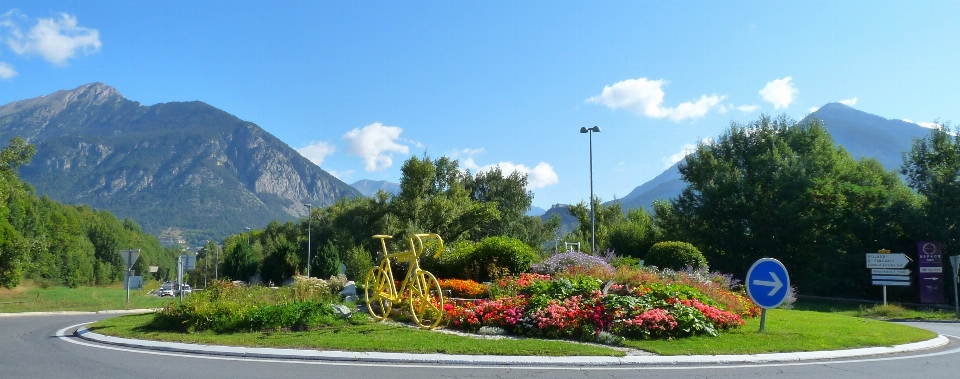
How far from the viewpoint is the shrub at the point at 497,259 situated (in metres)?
19.4

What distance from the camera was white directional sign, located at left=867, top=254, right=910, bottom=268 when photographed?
956 inches

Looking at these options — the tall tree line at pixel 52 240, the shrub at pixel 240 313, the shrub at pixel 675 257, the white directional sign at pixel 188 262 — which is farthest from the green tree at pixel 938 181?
the tall tree line at pixel 52 240

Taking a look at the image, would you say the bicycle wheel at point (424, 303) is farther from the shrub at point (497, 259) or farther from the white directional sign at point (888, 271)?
the white directional sign at point (888, 271)

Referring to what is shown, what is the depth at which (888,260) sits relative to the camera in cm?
2448

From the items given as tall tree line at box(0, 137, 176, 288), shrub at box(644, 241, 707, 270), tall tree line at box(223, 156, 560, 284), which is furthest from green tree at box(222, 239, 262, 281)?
shrub at box(644, 241, 707, 270)

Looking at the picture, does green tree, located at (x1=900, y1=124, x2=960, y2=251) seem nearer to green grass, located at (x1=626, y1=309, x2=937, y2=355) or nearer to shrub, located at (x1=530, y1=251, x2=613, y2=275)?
green grass, located at (x1=626, y1=309, x2=937, y2=355)

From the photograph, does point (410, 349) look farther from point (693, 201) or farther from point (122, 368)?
point (693, 201)

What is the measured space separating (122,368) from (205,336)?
10.1 ft

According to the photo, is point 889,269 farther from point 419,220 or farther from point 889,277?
point 419,220

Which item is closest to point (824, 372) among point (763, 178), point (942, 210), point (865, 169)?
point (942, 210)

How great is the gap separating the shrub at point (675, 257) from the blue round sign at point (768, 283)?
1109 centimetres

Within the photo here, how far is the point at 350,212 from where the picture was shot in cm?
5522

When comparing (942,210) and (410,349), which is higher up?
(942,210)

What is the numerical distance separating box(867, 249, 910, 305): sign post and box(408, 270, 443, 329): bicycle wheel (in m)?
19.9
